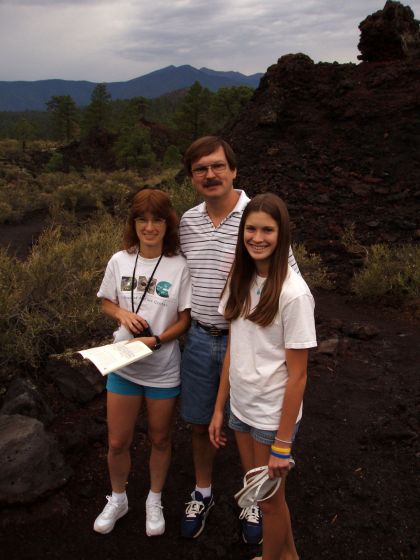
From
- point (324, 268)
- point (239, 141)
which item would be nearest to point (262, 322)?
point (324, 268)

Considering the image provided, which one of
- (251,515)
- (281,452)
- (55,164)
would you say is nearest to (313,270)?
(251,515)

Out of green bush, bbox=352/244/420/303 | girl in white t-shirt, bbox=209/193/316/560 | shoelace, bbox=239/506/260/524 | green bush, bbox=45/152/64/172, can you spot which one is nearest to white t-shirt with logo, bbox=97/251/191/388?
girl in white t-shirt, bbox=209/193/316/560

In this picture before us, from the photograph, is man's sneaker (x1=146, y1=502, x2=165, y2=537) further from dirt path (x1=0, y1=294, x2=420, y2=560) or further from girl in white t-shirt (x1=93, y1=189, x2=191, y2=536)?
girl in white t-shirt (x1=93, y1=189, x2=191, y2=536)

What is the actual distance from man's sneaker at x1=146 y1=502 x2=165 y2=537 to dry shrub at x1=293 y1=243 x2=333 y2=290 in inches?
191

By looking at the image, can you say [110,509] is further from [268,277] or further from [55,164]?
[55,164]

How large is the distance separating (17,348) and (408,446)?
277cm

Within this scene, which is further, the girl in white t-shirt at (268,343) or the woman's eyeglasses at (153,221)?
the woman's eyeglasses at (153,221)

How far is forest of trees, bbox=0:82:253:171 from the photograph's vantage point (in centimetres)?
2592

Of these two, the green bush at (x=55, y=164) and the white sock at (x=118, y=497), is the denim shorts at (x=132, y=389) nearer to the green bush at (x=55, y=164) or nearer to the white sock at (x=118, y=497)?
the white sock at (x=118, y=497)

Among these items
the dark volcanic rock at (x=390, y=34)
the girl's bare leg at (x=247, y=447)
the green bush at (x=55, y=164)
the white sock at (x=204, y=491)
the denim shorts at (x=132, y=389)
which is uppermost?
the dark volcanic rock at (x=390, y=34)

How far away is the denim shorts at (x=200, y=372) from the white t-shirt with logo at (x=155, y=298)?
2.8 inches

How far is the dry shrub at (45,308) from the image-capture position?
3725 millimetres

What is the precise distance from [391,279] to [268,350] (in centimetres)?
506

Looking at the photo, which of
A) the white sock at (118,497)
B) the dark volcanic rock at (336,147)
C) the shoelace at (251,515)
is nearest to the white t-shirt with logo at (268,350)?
the shoelace at (251,515)
